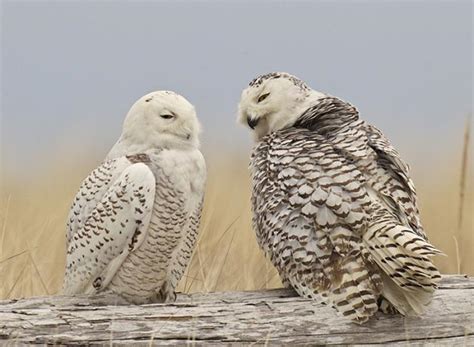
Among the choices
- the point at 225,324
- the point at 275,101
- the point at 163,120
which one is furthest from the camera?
the point at 275,101

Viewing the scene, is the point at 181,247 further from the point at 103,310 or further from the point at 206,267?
the point at 206,267

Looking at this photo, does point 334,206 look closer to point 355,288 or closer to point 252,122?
point 355,288

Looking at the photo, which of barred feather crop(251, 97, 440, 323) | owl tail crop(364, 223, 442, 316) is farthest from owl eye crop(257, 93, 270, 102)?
owl tail crop(364, 223, 442, 316)

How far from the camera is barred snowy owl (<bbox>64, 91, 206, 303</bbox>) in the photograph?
4.25 m

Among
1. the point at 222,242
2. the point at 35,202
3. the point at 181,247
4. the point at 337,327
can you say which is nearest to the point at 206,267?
the point at 222,242

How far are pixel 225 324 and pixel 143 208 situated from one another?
58cm

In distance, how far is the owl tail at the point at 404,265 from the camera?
3928mm

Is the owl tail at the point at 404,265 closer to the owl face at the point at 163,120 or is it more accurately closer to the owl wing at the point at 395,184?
the owl wing at the point at 395,184

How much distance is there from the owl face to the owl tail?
35.3 inches

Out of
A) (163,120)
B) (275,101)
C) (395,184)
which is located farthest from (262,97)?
(395,184)

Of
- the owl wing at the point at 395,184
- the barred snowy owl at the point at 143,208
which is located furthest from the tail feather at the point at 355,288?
the barred snowy owl at the point at 143,208

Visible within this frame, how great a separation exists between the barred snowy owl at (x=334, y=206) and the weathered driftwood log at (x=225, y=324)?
73 millimetres

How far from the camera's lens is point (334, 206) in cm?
412

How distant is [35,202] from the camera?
754cm
